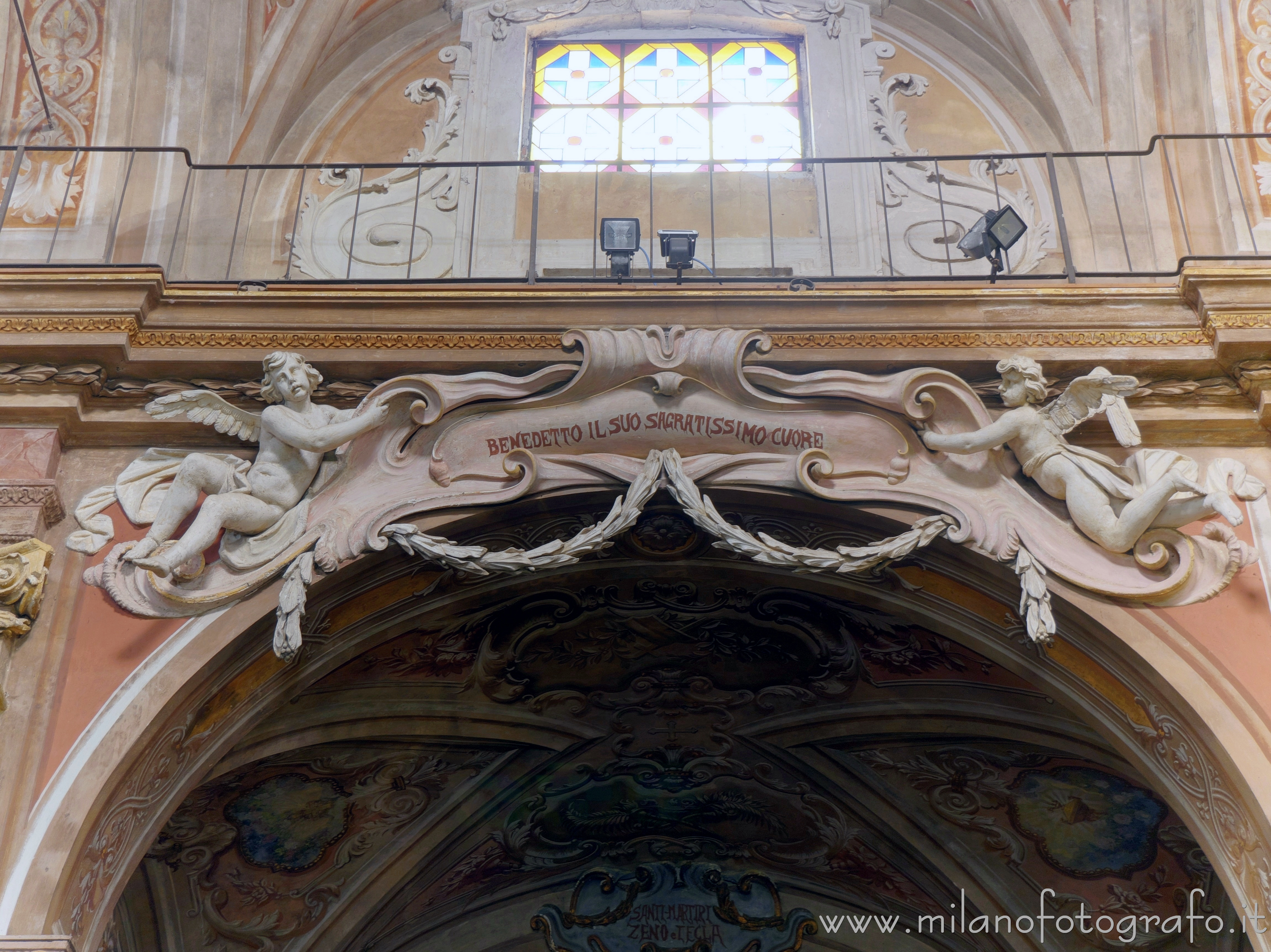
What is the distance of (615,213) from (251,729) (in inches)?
156

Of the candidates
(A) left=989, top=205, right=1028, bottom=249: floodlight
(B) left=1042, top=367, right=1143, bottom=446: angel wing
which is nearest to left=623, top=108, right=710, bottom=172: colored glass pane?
(A) left=989, top=205, right=1028, bottom=249: floodlight

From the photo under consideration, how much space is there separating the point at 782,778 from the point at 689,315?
3.02 metres

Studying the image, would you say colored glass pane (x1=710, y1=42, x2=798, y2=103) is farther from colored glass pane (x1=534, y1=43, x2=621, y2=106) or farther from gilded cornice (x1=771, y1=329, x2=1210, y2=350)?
gilded cornice (x1=771, y1=329, x2=1210, y2=350)

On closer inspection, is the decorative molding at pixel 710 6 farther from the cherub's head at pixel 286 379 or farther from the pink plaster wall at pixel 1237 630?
the pink plaster wall at pixel 1237 630

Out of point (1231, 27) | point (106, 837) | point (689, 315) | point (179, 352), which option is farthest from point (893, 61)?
point (106, 837)

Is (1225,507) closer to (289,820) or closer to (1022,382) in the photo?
(1022,382)

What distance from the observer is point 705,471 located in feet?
22.4

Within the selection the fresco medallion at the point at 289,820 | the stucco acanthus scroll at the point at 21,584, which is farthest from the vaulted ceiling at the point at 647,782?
the stucco acanthus scroll at the point at 21,584

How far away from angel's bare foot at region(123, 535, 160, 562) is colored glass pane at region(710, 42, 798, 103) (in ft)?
16.7

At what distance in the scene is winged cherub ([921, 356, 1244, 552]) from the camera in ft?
21.5

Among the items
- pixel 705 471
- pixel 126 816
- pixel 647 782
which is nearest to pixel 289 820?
pixel 647 782

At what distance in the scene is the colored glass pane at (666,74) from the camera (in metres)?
10.1

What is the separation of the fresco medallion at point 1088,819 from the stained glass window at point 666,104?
3.90 metres

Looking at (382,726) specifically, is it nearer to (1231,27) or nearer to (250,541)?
(250,541)
